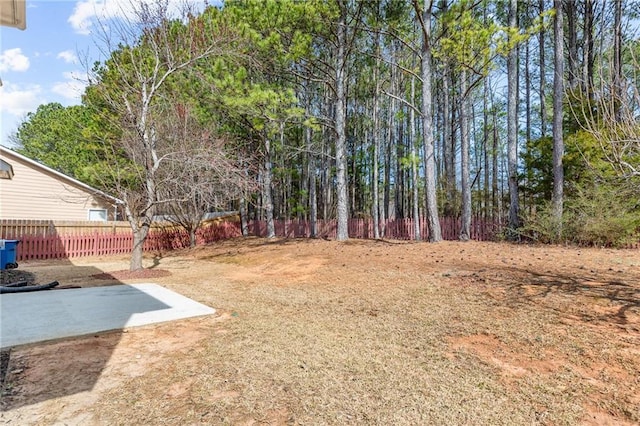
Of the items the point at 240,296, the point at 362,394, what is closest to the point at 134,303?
the point at 240,296

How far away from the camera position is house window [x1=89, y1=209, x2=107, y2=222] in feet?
52.7

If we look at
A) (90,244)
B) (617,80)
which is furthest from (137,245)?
(617,80)

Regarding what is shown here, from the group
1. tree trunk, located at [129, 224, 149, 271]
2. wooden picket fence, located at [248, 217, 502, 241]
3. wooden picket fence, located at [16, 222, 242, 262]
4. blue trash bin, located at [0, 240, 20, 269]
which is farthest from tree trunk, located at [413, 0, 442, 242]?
wooden picket fence, located at [16, 222, 242, 262]

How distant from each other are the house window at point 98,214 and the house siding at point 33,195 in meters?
0.52

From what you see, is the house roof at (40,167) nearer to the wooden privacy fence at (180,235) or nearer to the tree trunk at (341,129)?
the wooden privacy fence at (180,235)

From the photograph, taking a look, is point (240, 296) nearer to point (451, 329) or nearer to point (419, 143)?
point (451, 329)

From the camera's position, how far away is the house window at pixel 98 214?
1606cm

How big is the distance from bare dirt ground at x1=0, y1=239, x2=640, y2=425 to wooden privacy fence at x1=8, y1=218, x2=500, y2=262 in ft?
29.1

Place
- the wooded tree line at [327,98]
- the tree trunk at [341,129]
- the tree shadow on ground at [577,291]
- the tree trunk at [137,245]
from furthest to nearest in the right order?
the tree trunk at [341,129] → the wooded tree line at [327,98] → the tree trunk at [137,245] → the tree shadow on ground at [577,291]

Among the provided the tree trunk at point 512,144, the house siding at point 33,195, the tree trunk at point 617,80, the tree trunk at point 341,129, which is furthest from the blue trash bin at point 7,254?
the tree trunk at point 512,144

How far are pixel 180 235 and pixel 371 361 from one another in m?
14.2

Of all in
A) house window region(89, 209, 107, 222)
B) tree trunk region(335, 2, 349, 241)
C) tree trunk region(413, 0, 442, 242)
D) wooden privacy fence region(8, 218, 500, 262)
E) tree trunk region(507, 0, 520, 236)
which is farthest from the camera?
house window region(89, 209, 107, 222)

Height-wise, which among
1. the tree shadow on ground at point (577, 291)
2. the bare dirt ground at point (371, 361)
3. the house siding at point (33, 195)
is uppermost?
the house siding at point (33, 195)

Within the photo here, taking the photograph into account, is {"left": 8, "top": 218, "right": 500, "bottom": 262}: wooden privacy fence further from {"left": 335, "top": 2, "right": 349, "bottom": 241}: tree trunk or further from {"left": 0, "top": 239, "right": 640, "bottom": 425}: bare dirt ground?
{"left": 0, "top": 239, "right": 640, "bottom": 425}: bare dirt ground
